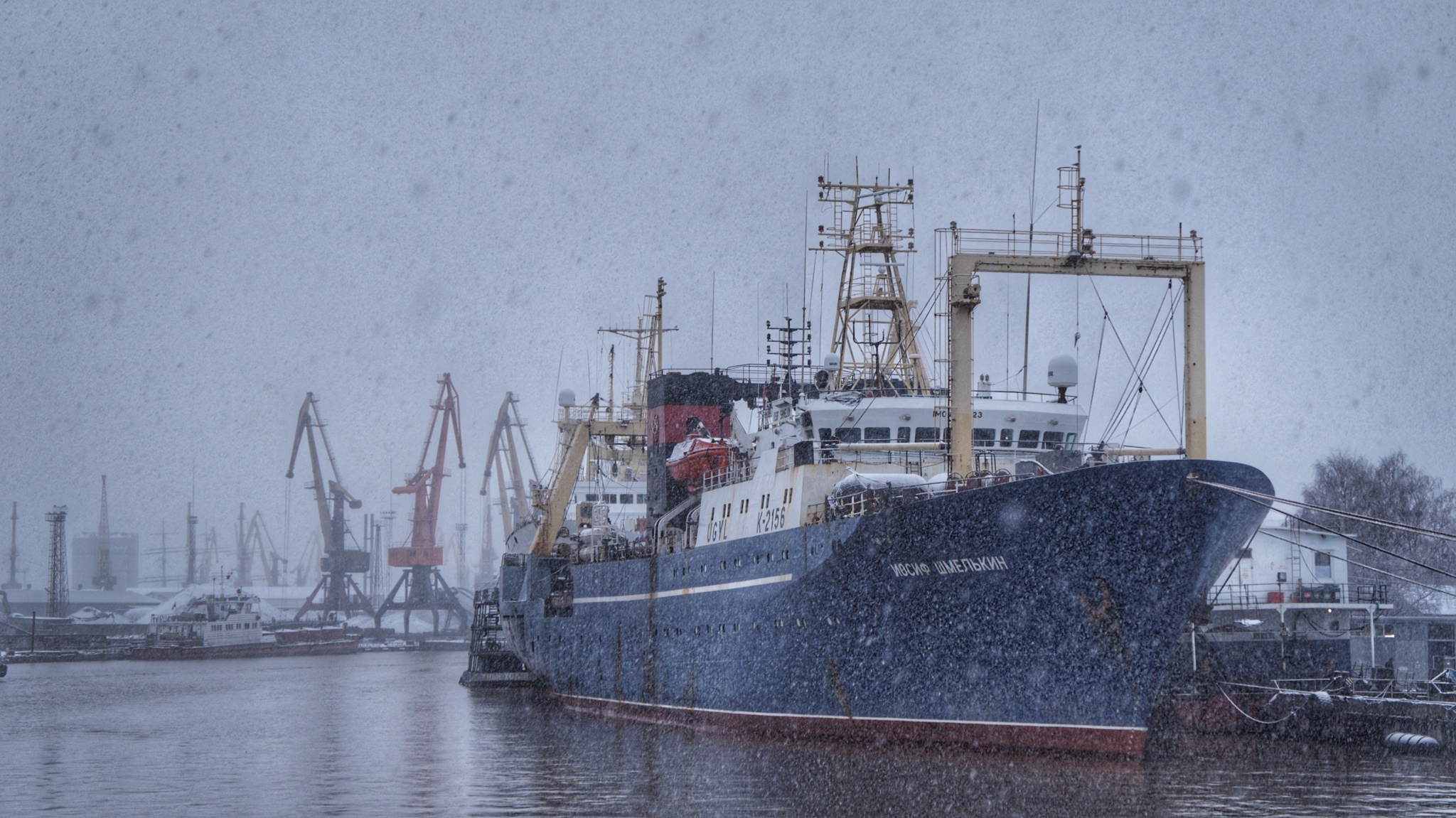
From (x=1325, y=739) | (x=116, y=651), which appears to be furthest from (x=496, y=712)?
(x=116, y=651)

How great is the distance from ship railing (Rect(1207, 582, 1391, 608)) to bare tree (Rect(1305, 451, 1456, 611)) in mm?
12173

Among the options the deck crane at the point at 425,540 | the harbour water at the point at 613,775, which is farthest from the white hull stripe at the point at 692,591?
the deck crane at the point at 425,540

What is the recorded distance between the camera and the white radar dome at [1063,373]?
2852cm

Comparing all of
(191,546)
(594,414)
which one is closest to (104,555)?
(191,546)

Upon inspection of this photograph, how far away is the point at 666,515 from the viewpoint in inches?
1478

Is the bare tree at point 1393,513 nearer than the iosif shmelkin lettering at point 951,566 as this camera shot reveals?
No

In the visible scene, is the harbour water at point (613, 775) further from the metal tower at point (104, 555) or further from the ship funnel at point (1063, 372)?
the metal tower at point (104, 555)

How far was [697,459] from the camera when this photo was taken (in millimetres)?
37156

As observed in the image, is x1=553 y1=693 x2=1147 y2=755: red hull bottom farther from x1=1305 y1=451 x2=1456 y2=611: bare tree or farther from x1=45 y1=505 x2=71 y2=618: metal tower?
x1=45 y1=505 x2=71 y2=618: metal tower

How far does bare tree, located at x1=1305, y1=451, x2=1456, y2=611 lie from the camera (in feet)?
172

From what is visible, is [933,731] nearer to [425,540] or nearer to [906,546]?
[906,546]

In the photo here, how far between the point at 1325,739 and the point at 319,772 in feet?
68.9

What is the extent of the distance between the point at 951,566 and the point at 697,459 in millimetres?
12251

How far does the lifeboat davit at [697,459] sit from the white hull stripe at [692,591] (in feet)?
10.1
